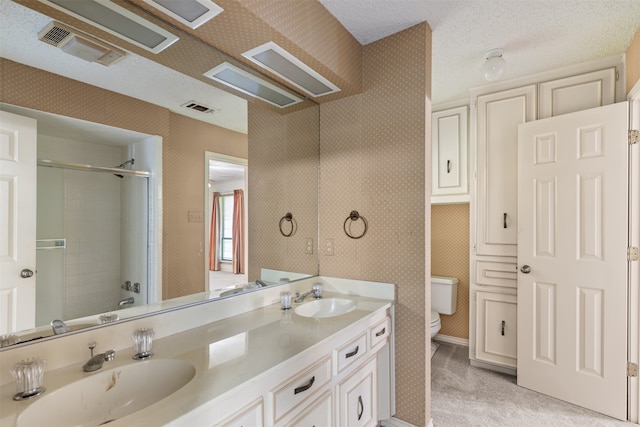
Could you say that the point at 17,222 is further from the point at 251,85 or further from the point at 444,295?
the point at 444,295

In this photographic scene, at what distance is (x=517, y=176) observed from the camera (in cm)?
245

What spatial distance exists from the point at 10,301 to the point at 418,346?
6.00 ft

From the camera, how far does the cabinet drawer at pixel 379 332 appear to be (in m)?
1.61

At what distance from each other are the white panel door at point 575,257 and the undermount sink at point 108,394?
2480 millimetres

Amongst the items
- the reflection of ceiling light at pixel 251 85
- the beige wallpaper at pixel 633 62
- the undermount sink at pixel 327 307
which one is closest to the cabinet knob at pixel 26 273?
the reflection of ceiling light at pixel 251 85

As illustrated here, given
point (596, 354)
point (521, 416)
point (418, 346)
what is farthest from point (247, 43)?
point (596, 354)

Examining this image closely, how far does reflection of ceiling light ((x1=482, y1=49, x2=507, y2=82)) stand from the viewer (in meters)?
2.00

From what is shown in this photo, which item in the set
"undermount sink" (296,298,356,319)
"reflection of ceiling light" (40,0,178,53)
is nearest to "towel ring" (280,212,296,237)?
"undermount sink" (296,298,356,319)

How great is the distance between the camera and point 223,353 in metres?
1.08

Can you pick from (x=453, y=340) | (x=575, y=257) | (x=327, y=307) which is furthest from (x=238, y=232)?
(x=453, y=340)

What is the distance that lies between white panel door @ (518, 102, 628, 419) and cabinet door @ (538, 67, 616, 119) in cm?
22

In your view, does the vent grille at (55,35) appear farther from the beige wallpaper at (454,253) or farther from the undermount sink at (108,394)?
the beige wallpaper at (454,253)

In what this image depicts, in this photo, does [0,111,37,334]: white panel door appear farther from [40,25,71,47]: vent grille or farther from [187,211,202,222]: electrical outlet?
[187,211,202,222]: electrical outlet

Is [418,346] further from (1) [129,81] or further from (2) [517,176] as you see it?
(1) [129,81]
